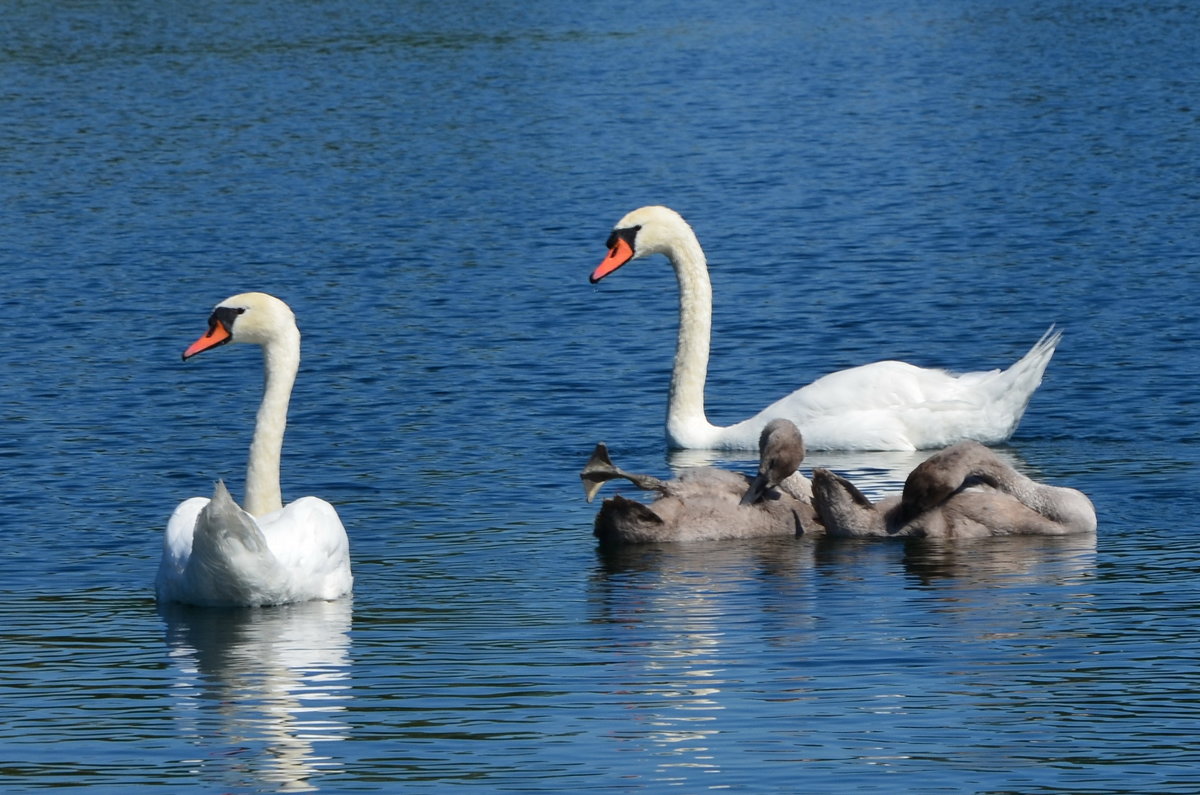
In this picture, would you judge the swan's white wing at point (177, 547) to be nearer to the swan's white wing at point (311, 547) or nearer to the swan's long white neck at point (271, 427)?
the swan's white wing at point (311, 547)

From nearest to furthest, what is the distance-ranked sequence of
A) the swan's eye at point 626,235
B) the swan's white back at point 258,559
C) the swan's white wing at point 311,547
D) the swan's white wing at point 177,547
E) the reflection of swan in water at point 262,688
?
1. the reflection of swan in water at point 262,688
2. the swan's white back at point 258,559
3. the swan's white wing at point 311,547
4. the swan's white wing at point 177,547
5. the swan's eye at point 626,235

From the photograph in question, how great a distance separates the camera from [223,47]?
2037 inches

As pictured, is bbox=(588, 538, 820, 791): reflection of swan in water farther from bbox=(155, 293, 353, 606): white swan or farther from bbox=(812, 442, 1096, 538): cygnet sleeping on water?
bbox=(155, 293, 353, 606): white swan

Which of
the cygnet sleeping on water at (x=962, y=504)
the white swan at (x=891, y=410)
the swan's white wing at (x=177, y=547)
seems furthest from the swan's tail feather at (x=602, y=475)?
the white swan at (x=891, y=410)

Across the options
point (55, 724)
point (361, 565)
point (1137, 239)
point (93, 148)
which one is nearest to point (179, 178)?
point (93, 148)

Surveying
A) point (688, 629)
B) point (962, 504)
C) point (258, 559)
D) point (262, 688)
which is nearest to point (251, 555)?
point (258, 559)

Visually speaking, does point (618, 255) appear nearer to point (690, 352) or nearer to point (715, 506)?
point (690, 352)

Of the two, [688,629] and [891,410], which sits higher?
[891,410]

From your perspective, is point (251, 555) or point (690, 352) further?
point (690, 352)

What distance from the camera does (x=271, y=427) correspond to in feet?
40.6

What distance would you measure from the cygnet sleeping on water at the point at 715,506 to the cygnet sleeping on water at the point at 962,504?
21 centimetres

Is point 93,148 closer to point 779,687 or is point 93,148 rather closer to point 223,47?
point 223,47

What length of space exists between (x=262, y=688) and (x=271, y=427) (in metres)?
2.67

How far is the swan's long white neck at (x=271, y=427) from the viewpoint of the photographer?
40.3 feet
